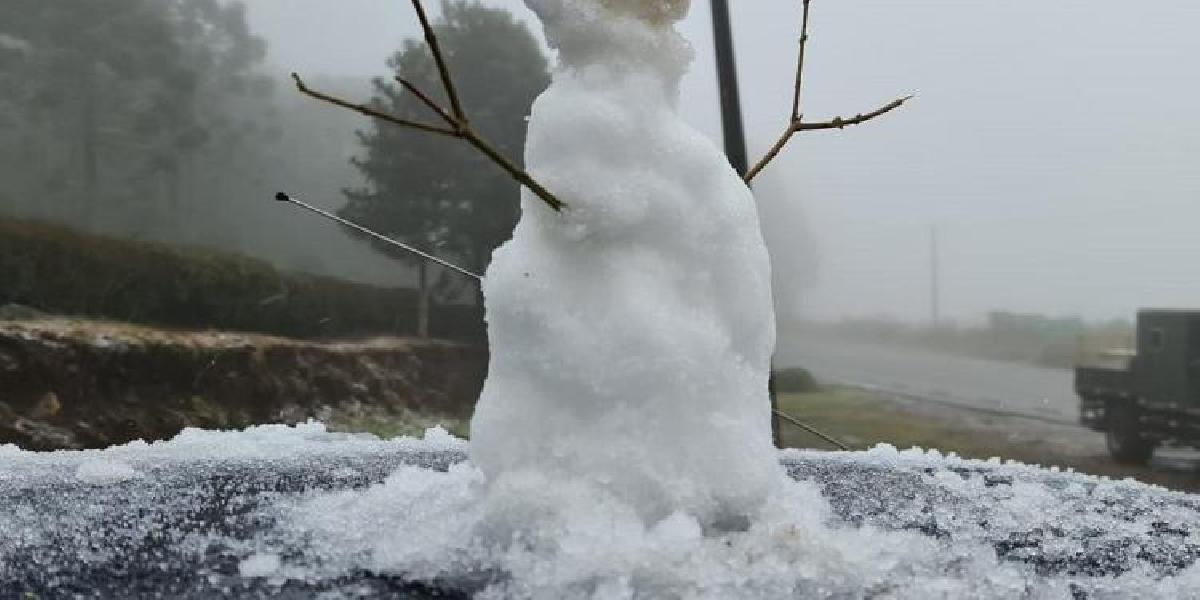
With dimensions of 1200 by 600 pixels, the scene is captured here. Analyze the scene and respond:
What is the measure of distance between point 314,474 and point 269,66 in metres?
2.71

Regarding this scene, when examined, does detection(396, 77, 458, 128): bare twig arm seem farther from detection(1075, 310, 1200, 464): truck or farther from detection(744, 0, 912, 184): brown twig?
detection(1075, 310, 1200, 464): truck

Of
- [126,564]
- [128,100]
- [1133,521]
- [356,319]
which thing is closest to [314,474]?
[126,564]

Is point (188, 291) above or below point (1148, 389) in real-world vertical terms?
above

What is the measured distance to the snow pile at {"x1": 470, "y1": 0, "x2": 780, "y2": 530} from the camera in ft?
3.17

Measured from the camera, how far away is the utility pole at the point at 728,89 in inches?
96.3

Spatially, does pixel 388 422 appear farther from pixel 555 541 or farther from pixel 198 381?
pixel 555 541

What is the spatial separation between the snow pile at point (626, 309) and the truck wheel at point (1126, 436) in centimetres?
304

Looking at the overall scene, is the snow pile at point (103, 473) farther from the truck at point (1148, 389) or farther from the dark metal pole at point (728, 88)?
the truck at point (1148, 389)

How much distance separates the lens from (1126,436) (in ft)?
11.6

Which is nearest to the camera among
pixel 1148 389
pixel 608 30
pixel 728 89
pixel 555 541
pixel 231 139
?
pixel 555 541

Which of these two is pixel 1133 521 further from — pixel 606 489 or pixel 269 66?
pixel 269 66

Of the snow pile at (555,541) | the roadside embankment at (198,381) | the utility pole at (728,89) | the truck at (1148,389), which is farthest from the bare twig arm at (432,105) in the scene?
the truck at (1148,389)

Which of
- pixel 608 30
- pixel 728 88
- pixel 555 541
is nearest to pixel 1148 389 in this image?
pixel 728 88

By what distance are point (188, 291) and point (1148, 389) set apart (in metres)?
3.47
